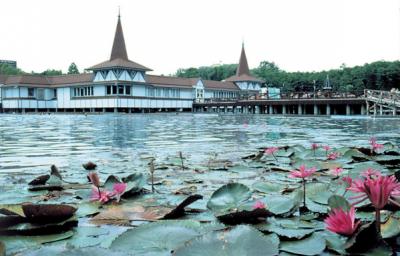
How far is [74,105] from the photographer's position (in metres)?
49.3

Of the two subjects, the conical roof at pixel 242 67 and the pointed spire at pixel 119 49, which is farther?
the conical roof at pixel 242 67

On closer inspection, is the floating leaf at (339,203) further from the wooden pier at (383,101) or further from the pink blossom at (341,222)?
the wooden pier at (383,101)

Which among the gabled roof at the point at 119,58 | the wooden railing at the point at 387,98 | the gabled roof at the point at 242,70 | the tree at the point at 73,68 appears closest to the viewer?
the wooden railing at the point at 387,98

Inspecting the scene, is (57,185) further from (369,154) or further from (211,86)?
(211,86)

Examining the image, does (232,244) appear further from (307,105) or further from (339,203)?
(307,105)

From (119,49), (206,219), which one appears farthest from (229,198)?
(119,49)

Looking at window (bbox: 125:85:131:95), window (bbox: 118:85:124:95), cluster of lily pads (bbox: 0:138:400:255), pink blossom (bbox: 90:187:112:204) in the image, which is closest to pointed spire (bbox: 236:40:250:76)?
window (bbox: 125:85:131:95)

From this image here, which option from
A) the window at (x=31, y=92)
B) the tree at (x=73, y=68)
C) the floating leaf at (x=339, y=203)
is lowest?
the floating leaf at (x=339, y=203)

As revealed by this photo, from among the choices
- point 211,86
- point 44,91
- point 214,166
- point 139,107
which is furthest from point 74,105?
point 214,166

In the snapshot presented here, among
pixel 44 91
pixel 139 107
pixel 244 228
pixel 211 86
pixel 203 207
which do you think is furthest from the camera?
pixel 211 86

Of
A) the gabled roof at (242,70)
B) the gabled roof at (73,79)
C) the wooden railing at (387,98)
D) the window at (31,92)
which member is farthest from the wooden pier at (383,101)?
the window at (31,92)

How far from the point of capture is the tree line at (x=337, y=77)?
58625 millimetres

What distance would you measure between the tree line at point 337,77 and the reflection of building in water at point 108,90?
689 inches

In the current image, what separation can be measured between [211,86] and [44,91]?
20349 mm
